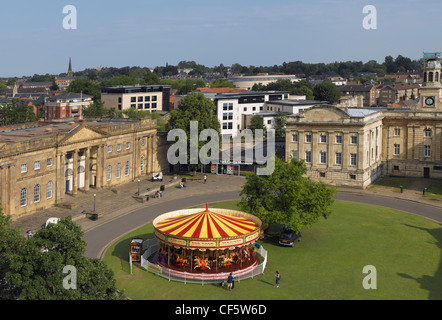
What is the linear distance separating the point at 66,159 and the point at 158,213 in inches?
651

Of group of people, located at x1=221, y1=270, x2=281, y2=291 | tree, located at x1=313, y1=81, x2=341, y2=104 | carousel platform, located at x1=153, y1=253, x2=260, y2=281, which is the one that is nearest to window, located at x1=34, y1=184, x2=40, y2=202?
carousel platform, located at x1=153, y1=253, x2=260, y2=281

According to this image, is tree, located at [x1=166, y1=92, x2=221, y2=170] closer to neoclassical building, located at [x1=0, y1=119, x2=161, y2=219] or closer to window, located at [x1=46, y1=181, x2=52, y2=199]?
neoclassical building, located at [x1=0, y1=119, x2=161, y2=219]

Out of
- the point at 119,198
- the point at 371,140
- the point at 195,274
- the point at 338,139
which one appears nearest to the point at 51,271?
the point at 195,274

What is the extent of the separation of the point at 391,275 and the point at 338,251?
7256 millimetres

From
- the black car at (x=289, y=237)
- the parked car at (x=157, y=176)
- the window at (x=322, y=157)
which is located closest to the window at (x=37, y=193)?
the parked car at (x=157, y=176)

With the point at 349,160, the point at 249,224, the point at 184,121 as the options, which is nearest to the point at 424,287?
the point at 249,224

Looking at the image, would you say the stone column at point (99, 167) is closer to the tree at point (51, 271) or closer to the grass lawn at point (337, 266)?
the grass lawn at point (337, 266)

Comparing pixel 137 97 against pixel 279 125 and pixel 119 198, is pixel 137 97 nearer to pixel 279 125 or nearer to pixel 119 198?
pixel 279 125

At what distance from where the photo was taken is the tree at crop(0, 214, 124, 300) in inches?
1217

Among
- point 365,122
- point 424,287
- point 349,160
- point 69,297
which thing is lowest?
point 424,287

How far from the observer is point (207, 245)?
42.9 m

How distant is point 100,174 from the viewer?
76.5m

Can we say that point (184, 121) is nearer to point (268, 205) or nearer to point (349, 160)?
point (349, 160)

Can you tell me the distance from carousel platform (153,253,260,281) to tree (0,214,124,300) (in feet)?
33.1
